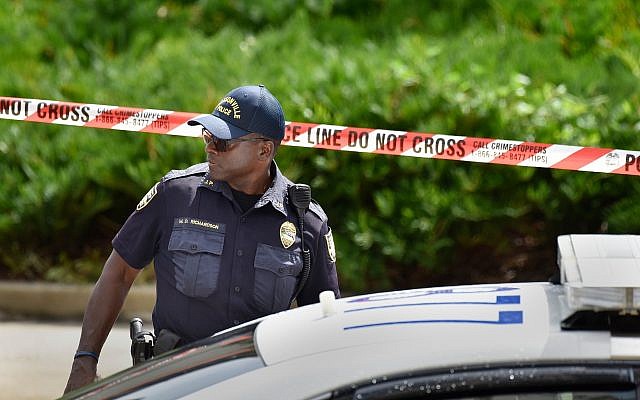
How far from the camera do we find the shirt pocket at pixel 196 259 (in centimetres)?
390

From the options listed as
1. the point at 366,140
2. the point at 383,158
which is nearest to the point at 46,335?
the point at 383,158

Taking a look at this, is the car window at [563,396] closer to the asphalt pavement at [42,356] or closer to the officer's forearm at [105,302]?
the officer's forearm at [105,302]

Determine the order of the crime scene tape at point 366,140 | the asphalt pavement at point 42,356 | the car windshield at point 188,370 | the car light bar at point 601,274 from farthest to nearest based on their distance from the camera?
the asphalt pavement at point 42,356 < the crime scene tape at point 366,140 < the car windshield at point 188,370 < the car light bar at point 601,274

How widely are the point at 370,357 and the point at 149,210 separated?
65.2 inches

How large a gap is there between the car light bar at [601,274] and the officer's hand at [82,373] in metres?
1.67

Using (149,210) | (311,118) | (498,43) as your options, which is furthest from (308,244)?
(498,43)

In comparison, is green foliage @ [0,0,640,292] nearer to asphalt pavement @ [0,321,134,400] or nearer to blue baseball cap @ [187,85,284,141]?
asphalt pavement @ [0,321,134,400]

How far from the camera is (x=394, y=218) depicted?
8.05m

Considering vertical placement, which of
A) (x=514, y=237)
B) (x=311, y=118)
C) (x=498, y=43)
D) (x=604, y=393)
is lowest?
(x=604, y=393)

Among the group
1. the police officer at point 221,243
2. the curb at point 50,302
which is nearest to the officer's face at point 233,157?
the police officer at point 221,243

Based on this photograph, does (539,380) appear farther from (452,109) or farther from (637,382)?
(452,109)

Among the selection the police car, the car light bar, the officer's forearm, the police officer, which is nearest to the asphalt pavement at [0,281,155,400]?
the officer's forearm

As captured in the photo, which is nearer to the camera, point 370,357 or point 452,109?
point 370,357

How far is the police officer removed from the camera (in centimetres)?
392
